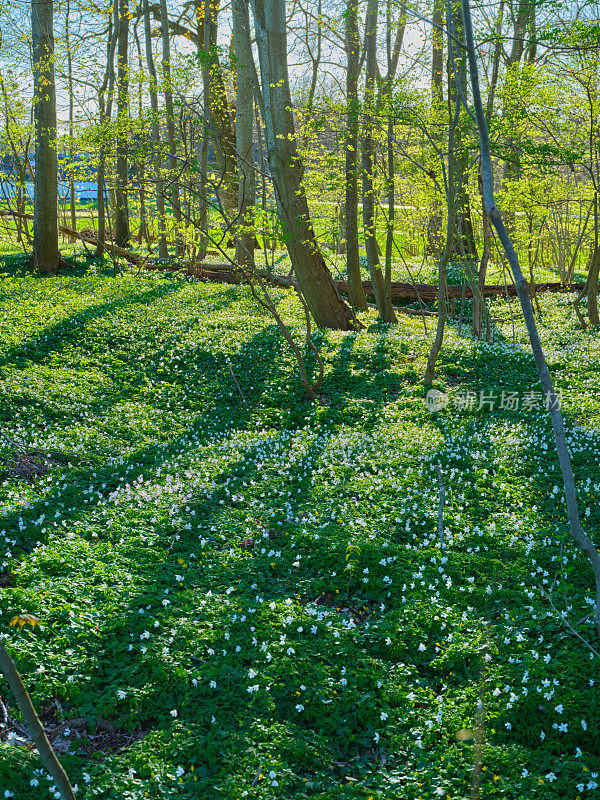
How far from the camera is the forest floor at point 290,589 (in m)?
3.73

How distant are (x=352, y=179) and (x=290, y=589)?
11.6 metres

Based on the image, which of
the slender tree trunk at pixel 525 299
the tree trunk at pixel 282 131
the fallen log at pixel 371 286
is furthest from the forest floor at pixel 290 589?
the fallen log at pixel 371 286

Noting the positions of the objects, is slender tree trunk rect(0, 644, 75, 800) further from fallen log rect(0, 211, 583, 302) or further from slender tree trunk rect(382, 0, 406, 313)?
fallen log rect(0, 211, 583, 302)

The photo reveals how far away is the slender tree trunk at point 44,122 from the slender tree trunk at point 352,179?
7801mm

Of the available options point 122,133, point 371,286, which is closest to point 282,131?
point 122,133

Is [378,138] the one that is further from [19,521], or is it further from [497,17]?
[19,521]

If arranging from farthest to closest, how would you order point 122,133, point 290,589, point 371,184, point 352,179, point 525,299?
point 122,133 → point 371,184 → point 352,179 → point 290,589 → point 525,299

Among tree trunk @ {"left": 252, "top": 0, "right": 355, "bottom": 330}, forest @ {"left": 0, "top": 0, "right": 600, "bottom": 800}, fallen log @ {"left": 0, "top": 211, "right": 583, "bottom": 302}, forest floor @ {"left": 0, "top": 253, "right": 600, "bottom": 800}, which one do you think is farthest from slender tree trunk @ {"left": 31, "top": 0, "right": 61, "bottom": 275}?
forest floor @ {"left": 0, "top": 253, "right": 600, "bottom": 800}

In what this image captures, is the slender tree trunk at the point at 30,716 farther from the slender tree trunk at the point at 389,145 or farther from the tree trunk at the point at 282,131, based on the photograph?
the slender tree trunk at the point at 389,145

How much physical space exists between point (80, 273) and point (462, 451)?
1395cm

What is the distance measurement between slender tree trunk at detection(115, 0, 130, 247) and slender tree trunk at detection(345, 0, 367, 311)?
25.3 feet

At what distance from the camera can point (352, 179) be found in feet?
47.0

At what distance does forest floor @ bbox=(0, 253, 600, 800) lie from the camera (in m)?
3.73

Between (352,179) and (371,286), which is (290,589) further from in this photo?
(371,286)
